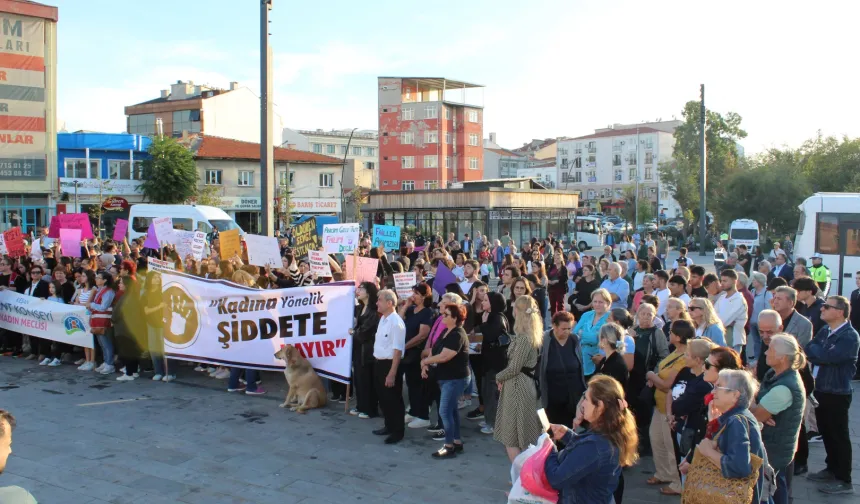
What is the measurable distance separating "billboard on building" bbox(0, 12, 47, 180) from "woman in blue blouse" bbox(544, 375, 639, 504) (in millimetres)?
43057

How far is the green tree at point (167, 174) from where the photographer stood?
44344 millimetres

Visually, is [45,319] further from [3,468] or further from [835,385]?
[835,385]

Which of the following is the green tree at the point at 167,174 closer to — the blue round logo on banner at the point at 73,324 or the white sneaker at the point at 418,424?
the blue round logo on banner at the point at 73,324

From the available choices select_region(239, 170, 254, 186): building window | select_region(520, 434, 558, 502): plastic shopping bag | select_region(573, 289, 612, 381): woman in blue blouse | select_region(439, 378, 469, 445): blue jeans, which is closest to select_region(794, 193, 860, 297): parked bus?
select_region(573, 289, 612, 381): woman in blue blouse

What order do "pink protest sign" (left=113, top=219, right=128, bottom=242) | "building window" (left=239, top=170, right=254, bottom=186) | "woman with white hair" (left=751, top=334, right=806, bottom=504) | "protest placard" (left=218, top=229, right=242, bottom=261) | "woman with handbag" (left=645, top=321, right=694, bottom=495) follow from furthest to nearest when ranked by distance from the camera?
"building window" (left=239, top=170, right=254, bottom=186), "pink protest sign" (left=113, top=219, right=128, bottom=242), "protest placard" (left=218, top=229, right=242, bottom=261), "woman with handbag" (left=645, top=321, right=694, bottom=495), "woman with white hair" (left=751, top=334, right=806, bottom=504)

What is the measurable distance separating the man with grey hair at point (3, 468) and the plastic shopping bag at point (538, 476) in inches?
101

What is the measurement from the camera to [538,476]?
13.3 ft

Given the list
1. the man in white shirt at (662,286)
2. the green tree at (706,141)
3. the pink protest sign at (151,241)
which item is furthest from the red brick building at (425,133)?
the man in white shirt at (662,286)

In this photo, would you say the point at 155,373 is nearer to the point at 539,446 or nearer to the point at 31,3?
the point at 539,446

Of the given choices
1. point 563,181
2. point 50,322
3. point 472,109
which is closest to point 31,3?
point 50,322

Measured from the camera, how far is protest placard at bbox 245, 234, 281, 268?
12.3 meters

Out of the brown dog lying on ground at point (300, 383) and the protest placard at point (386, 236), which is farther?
the protest placard at point (386, 236)

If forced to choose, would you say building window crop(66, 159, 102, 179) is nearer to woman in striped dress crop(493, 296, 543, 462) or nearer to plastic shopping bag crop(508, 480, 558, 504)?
woman in striped dress crop(493, 296, 543, 462)

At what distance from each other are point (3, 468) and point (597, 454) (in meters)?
3.05
